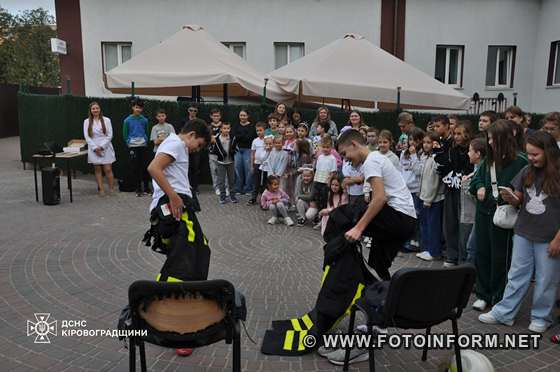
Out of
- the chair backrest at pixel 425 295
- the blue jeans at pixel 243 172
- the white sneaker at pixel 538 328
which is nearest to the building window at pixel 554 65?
the blue jeans at pixel 243 172

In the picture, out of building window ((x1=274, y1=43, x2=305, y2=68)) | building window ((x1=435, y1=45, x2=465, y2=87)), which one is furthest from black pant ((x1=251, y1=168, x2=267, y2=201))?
building window ((x1=435, y1=45, x2=465, y2=87))

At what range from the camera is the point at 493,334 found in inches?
176

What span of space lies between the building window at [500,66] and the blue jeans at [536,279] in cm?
1628

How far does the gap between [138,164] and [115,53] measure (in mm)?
9053

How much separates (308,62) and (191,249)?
8.46 meters

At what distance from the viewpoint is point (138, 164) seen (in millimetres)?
11148

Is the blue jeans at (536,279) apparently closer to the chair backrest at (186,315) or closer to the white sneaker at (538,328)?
the white sneaker at (538,328)

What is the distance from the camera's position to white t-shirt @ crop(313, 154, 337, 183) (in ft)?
27.5

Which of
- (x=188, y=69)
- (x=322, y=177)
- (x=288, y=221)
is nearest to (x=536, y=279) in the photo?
(x=322, y=177)

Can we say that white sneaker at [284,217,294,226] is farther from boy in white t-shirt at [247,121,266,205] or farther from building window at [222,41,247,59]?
building window at [222,41,247,59]

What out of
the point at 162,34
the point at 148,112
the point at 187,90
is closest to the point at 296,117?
the point at 148,112

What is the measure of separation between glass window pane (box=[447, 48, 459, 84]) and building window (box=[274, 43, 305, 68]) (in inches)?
223

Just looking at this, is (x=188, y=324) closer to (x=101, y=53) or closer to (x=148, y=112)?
(x=148, y=112)

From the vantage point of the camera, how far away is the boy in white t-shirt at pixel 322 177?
27.5ft
